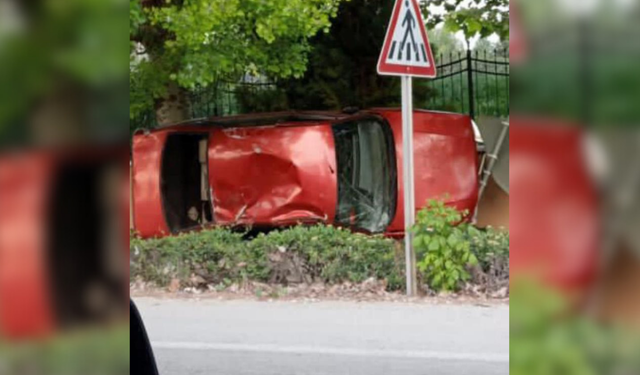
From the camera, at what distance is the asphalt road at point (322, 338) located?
517 cm

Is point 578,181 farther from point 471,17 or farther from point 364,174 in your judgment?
point 364,174

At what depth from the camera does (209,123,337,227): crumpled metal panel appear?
8.54m

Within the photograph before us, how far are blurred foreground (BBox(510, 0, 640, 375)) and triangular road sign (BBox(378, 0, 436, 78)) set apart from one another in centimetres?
590

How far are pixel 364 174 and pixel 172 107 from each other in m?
2.76

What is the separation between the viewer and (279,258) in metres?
7.62

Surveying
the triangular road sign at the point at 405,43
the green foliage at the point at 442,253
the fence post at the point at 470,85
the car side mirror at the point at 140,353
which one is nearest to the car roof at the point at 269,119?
the fence post at the point at 470,85

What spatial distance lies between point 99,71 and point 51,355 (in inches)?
8.8

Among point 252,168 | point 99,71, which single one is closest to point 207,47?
point 252,168

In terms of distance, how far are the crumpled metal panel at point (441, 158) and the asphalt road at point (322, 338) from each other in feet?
6.72

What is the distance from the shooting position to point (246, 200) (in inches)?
352

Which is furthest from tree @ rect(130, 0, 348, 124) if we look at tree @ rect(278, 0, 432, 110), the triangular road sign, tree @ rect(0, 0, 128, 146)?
tree @ rect(0, 0, 128, 146)

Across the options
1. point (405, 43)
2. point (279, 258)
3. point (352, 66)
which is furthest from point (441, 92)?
point (405, 43)

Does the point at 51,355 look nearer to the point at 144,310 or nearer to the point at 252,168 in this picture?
the point at 144,310

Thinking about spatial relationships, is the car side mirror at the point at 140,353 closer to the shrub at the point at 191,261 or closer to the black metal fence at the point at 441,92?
the shrub at the point at 191,261
